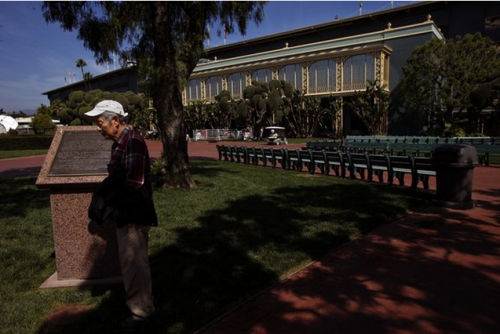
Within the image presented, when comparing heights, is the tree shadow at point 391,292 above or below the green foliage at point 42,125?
below

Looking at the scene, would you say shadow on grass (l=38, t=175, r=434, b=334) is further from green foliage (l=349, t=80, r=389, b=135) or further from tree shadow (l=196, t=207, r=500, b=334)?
green foliage (l=349, t=80, r=389, b=135)

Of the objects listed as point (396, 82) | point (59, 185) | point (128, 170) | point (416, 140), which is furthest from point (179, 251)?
point (396, 82)

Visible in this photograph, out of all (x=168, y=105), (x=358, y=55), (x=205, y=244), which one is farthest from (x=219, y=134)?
(x=205, y=244)

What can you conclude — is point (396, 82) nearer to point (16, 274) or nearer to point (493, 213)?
point (493, 213)

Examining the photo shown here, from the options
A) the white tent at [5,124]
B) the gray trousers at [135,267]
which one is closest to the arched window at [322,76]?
the gray trousers at [135,267]

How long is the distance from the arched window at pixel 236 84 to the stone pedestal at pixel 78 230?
4497 cm

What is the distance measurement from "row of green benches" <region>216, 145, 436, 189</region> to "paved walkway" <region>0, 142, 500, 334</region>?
3288 millimetres

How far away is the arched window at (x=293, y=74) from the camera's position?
143 ft

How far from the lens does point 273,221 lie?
19.5ft

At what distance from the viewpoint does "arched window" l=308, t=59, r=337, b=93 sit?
40.9m

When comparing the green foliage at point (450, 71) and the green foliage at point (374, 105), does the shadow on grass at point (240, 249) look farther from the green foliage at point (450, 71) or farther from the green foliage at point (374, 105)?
the green foliage at point (374, 105)

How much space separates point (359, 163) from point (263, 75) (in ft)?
123

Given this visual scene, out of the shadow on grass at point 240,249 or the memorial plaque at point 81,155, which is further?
the memorial plaque at point 81,155

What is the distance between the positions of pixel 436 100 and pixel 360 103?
24.6 feet
